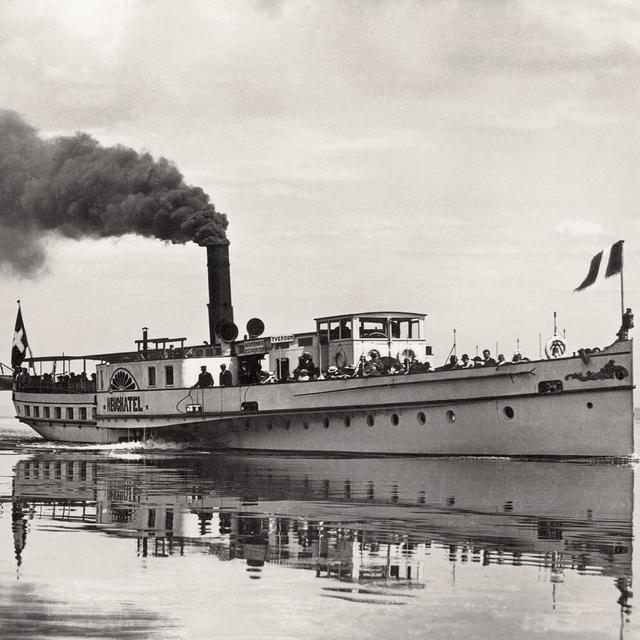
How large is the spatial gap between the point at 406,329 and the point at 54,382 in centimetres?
2244

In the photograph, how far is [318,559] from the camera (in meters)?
13.3

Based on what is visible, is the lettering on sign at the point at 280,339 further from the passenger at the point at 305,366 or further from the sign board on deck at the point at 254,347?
the passenger at the point at 305,366

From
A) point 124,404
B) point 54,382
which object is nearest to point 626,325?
point 124,404

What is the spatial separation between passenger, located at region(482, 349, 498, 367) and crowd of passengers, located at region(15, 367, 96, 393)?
73.9 feet

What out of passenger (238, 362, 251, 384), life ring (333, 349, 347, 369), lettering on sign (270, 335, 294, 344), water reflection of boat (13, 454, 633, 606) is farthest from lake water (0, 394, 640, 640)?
passenger (238, 362, 251, 384)

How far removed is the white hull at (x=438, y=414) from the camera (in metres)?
32.5

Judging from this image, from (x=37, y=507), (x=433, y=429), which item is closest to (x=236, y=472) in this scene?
(x=433, y=429)

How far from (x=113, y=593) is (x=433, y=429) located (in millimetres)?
24646

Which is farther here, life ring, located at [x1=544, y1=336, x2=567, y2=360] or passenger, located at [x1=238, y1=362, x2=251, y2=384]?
passenger, located at [x1=238, y1=362, x2=251, y2=384]

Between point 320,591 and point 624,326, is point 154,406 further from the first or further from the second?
point 320,591

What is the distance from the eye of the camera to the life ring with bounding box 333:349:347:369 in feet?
131

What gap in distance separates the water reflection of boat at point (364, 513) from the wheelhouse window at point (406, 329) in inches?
333

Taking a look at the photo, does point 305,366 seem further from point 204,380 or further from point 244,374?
point 204,380

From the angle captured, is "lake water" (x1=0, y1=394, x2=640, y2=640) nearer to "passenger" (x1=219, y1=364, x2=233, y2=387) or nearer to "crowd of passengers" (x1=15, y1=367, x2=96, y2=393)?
"passenger" (x1=219, y1=364, x2=233, y2=387)
